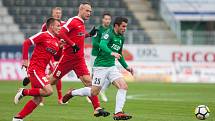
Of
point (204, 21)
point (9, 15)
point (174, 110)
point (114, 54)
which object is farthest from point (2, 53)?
point (114, 54)

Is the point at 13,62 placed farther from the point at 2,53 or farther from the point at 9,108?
the point at 9,108

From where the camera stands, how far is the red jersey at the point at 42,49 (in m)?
13.4

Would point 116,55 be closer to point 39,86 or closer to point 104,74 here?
point 104,74

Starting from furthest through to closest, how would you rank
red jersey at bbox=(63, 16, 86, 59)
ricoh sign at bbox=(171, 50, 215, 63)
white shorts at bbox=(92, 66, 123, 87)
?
ricoh sign at bbox=(171, 50, 215, 63) < red jersey at bbox=(63, 16, 86, 59) < white shorts at bbox=(92, 66, 123, 87)

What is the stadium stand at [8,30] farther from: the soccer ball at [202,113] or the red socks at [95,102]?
the soccer ball at [202,113]

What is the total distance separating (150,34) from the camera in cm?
3931

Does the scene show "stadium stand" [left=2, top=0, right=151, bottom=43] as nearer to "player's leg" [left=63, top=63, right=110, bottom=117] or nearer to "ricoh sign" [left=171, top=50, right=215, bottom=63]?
"ricoh sign" [left=171, top=50, right=215, bottom=63]

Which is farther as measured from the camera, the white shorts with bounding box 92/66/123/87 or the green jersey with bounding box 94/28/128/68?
the white shorts with bounding box 92/66/123/87

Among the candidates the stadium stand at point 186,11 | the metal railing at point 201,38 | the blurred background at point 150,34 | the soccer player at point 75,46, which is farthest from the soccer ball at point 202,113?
the stadium stand at point 186,11

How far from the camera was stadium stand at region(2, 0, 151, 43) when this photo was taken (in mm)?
40500

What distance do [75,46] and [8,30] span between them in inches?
1006

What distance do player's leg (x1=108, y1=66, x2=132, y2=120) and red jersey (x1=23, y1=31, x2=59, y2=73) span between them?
150cm

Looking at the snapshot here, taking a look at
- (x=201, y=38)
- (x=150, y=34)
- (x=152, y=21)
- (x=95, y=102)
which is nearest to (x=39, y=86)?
(x=95, y=102)

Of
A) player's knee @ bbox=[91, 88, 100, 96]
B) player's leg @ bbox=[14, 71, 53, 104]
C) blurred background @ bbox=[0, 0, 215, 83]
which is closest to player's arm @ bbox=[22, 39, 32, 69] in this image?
player's leg @ bbox=[14, 71, 53, 104]
